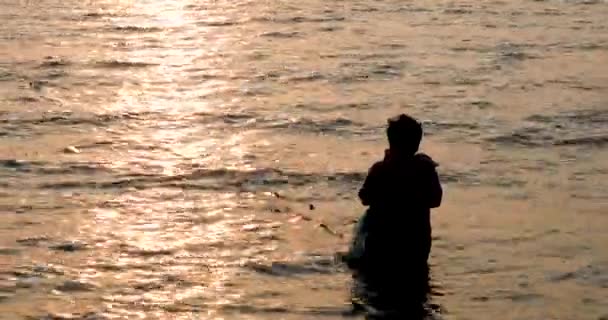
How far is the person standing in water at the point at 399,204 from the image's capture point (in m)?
11.2

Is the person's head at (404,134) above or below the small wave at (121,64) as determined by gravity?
above

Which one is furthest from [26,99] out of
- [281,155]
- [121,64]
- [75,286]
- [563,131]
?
[75,286]

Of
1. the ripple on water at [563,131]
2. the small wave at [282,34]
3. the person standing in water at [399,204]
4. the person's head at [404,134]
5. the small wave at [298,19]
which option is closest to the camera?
the person's head at [404,134]

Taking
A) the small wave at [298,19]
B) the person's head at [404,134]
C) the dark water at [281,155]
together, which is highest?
the person's head at [404,134]

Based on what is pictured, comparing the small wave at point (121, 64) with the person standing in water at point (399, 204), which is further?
the small wave at point (121, 64)

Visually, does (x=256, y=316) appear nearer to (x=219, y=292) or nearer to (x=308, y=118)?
(x=219, y=292)

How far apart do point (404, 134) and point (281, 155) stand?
5.27 metres

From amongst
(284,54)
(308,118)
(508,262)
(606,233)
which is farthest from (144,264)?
(284,54)

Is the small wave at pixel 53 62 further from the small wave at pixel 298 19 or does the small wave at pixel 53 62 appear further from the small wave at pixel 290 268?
the small wave at pixel 290 268

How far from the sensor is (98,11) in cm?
2861


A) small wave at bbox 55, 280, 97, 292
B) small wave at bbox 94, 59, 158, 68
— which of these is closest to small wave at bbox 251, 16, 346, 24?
small wave at bbox 94, 59, 158, 68

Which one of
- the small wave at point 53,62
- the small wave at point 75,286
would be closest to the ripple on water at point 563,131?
the small wave at point 75,286

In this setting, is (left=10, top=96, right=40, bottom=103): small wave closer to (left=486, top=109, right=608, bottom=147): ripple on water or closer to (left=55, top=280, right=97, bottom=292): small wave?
(left=486, top=109, right=608, bottom=147): ripple on water

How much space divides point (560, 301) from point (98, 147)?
269 inches
